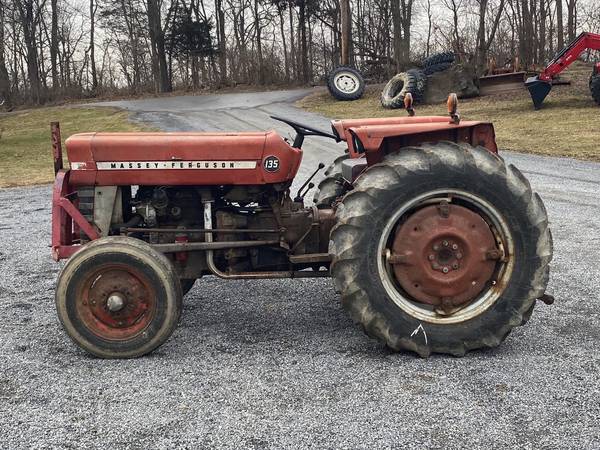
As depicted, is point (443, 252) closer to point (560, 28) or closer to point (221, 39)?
point (560, 28)

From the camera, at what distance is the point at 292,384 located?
287 centimetres

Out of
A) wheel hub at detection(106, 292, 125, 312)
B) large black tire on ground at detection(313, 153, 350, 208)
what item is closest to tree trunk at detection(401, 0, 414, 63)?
large black tire on ground at detection(313, 153, 350, 208)

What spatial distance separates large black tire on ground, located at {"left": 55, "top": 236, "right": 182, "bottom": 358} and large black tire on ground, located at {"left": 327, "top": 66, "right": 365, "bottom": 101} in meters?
19.4

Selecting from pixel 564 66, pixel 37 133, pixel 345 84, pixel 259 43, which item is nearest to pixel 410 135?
pixel 564 66

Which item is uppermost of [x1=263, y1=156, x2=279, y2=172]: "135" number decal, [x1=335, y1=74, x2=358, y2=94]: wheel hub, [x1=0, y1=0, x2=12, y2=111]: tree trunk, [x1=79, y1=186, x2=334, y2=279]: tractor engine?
[x1=0, y1=0, x2=12, y2=111]: tree trunk

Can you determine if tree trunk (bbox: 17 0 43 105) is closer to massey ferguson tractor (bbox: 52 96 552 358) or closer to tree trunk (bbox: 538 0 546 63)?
tree trunk (bbox: 538 0 546 63)

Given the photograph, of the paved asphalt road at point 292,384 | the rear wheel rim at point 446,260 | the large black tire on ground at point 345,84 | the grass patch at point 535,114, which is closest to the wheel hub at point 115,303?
the paved asphalt road at point 292,384

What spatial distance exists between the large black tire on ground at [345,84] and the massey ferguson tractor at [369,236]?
18.8 meters

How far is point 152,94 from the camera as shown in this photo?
32.2 meters

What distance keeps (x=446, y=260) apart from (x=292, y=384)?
1.08 metres

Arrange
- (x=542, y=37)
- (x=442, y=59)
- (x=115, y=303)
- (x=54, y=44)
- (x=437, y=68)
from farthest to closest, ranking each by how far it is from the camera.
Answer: (x=54, y=44)
(x=542, y=37)
(x=442, y=59)
(x=437, y=68)
(x=115, y=303)

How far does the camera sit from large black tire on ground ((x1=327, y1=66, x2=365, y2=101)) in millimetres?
21750

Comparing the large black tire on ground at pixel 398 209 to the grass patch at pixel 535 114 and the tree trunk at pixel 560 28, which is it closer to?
the grass patch at pixel 535 114

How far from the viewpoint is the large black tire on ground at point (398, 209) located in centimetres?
305
